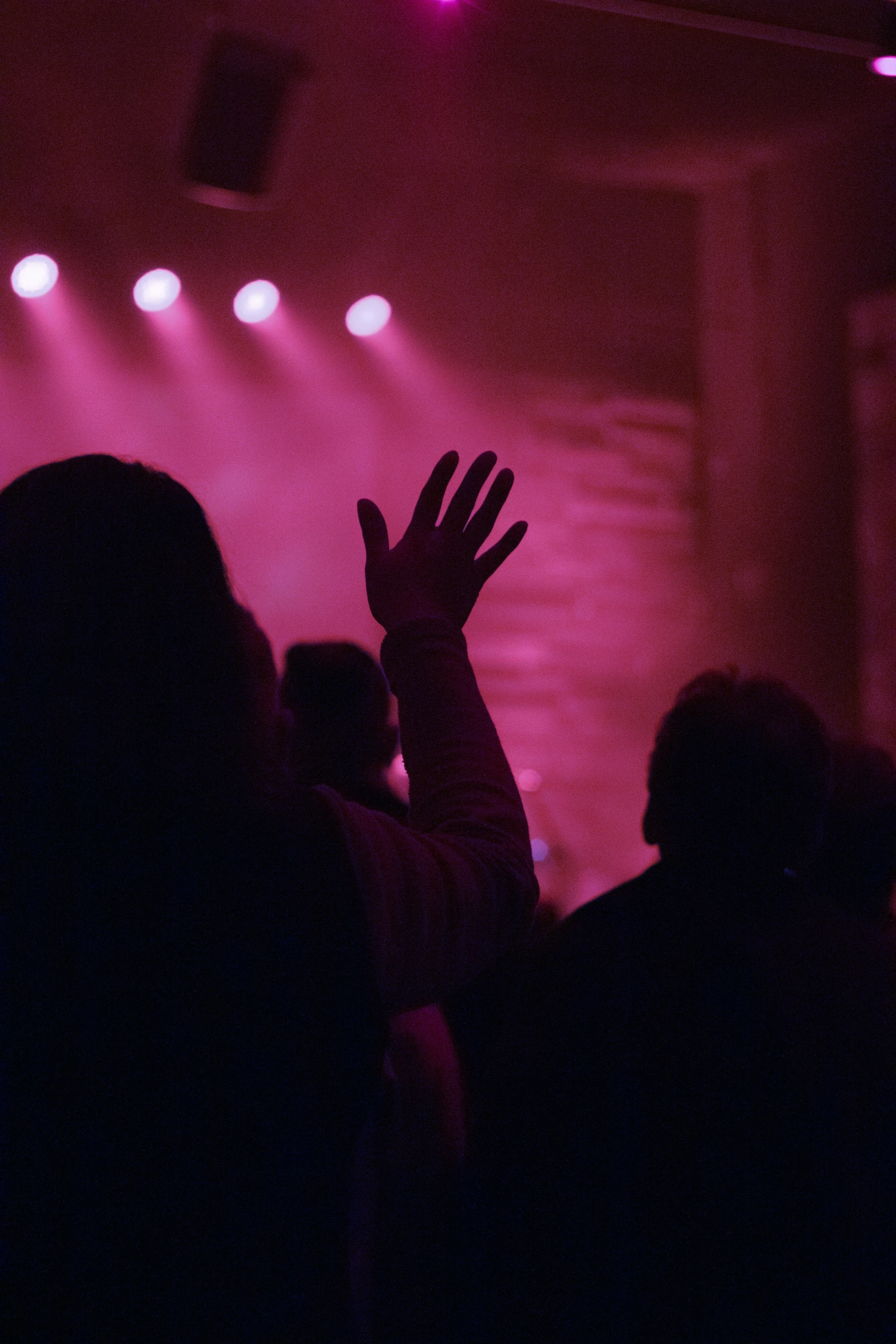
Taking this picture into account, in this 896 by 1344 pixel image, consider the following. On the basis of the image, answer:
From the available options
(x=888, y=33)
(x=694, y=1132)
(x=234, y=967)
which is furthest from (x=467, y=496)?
(x=888, y=33)

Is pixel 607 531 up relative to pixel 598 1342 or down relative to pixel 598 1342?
up

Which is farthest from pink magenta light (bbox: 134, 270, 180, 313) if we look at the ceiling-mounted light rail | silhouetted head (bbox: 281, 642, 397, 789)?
silhouetted head (bbox: 281, 642, 397, 789)

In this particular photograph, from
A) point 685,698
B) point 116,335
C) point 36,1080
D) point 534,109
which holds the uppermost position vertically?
point 534,109

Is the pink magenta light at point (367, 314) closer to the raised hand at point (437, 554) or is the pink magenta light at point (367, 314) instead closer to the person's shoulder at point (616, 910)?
the person's shoulder at point (616, 910)

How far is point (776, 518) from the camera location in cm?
401

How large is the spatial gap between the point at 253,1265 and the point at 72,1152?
117 millimetres

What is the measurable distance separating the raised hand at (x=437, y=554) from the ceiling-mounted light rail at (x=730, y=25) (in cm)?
152

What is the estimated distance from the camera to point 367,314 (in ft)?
12.5

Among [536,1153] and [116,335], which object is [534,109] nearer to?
[116,335]

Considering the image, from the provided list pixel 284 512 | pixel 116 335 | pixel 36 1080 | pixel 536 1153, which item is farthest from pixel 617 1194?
pixel 116 335

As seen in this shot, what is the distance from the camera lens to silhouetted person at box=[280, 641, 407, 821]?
5.49 feet

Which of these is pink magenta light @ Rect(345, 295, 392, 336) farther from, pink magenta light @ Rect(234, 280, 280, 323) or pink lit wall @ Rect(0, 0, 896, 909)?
pink magenta light @ Rect(234, 280, 280, 323)

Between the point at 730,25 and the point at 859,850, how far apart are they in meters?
1.46

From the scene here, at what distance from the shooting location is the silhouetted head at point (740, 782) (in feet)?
3.60
